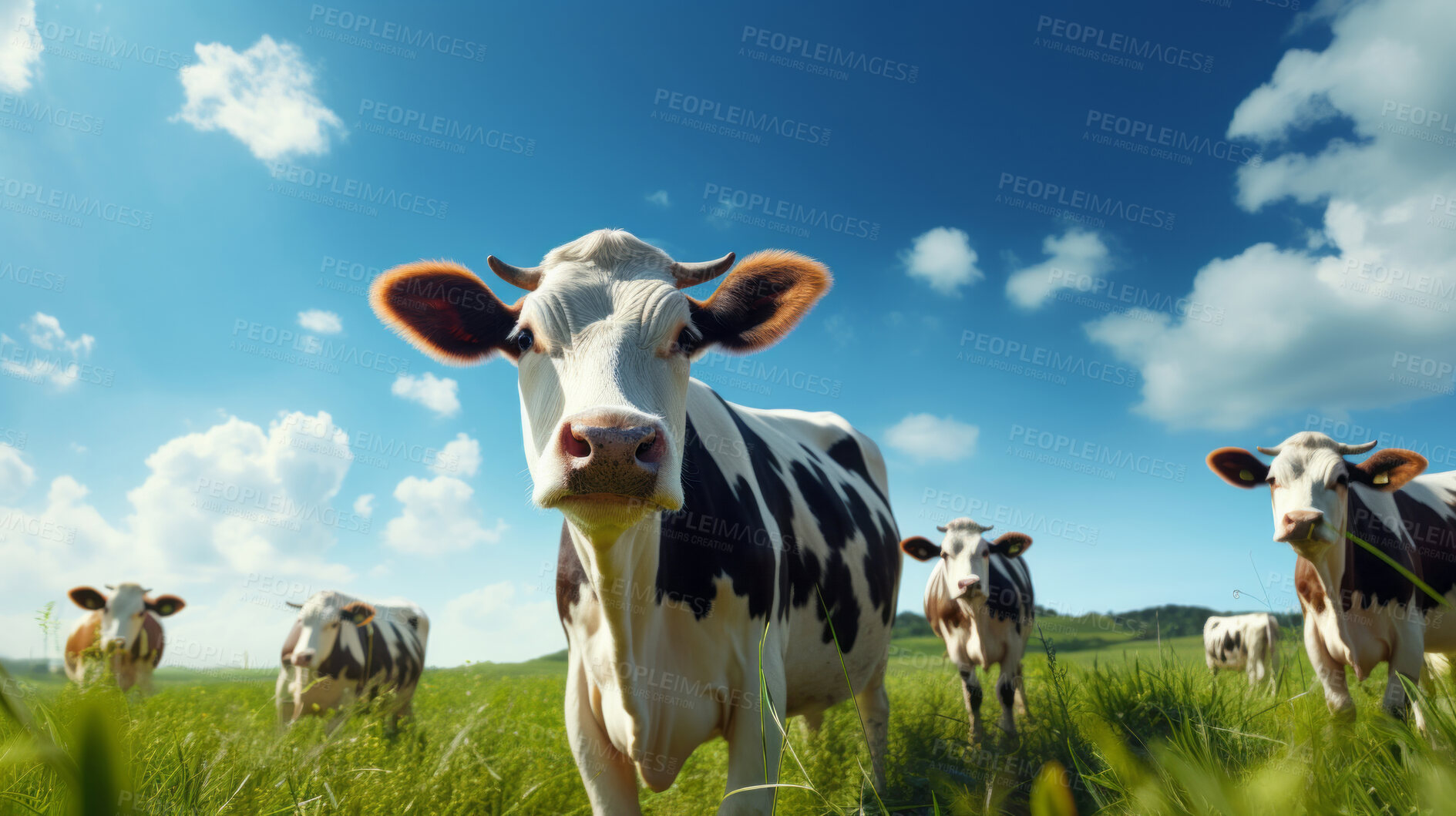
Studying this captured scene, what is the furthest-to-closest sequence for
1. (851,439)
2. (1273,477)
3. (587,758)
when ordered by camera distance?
(851,439)
(1273,477)
(587,758)

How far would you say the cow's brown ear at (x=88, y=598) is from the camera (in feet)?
35.1

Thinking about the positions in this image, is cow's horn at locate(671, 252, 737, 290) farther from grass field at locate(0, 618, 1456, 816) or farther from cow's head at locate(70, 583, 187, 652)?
cow's head at locate(70, 583, 187, 652)

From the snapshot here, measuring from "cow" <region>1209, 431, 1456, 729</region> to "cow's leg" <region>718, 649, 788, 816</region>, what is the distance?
445cm

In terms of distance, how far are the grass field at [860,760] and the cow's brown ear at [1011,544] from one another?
2.99 meters

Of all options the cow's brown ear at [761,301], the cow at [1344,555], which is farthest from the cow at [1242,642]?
the cow's brown ear at [761,301]

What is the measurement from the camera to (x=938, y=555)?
9.64m

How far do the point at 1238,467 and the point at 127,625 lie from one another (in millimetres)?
14301

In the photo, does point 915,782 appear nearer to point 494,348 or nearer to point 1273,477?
point 494,348

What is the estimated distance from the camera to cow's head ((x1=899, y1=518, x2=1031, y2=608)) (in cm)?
884

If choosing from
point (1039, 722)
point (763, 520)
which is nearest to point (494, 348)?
point (763, 520)

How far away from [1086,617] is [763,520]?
3.82 meters

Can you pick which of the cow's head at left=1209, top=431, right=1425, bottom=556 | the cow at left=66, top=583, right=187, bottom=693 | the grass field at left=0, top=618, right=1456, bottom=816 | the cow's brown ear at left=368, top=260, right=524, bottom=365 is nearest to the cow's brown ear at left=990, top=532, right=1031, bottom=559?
the grass field at left=0, top=618, right=1456, bottom=816

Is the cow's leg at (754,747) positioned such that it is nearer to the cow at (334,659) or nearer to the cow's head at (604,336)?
the cow's head at (604,336)

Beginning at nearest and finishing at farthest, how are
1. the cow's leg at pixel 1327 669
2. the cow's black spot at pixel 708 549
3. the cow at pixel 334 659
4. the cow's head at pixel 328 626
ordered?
the cow's black spot at pixel 708 549 < the cow's leg at pixel 1327 669 < the cow at pixel 334 659 < the cow's head at pixel 328 626
